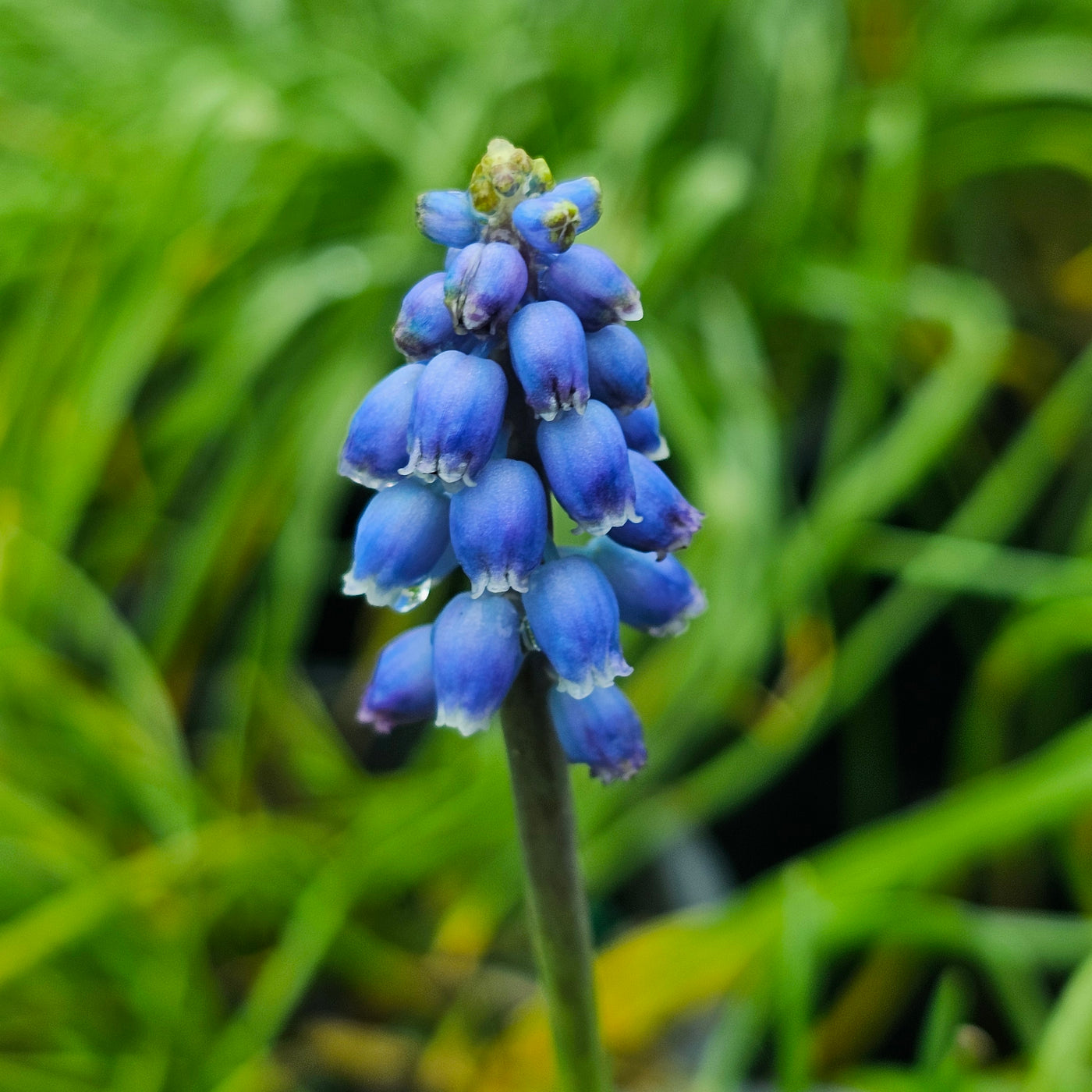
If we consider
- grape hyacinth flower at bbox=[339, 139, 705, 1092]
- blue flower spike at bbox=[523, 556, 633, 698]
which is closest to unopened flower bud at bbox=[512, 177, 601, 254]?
grape hyacinth flower at bbox=[339, 139, 705, 1092]

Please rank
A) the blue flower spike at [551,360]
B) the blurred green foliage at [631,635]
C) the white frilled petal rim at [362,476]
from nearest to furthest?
the blue flower spike at [551,360], the white frilled petal rim at [362,476], the blurred green foliage at [631,635]

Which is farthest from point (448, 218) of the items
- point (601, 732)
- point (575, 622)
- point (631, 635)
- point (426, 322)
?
point (631, 635)

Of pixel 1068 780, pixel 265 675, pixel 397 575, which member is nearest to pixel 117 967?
pixel 265 675

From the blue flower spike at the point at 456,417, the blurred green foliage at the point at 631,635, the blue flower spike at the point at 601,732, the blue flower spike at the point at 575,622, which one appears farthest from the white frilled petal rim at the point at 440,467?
the blurred green foliage at the point at 631,635

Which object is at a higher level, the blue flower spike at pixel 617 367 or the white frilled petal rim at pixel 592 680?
the blue flower spike at pixel 617 367

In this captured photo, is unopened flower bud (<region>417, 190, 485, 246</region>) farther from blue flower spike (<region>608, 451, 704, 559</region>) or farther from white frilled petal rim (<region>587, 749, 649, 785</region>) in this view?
white frilled petal rim (<region>587, 749, 649, 785</region>)

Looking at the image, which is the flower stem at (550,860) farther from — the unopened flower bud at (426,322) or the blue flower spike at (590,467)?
the unopened flower bud at (426,322)
